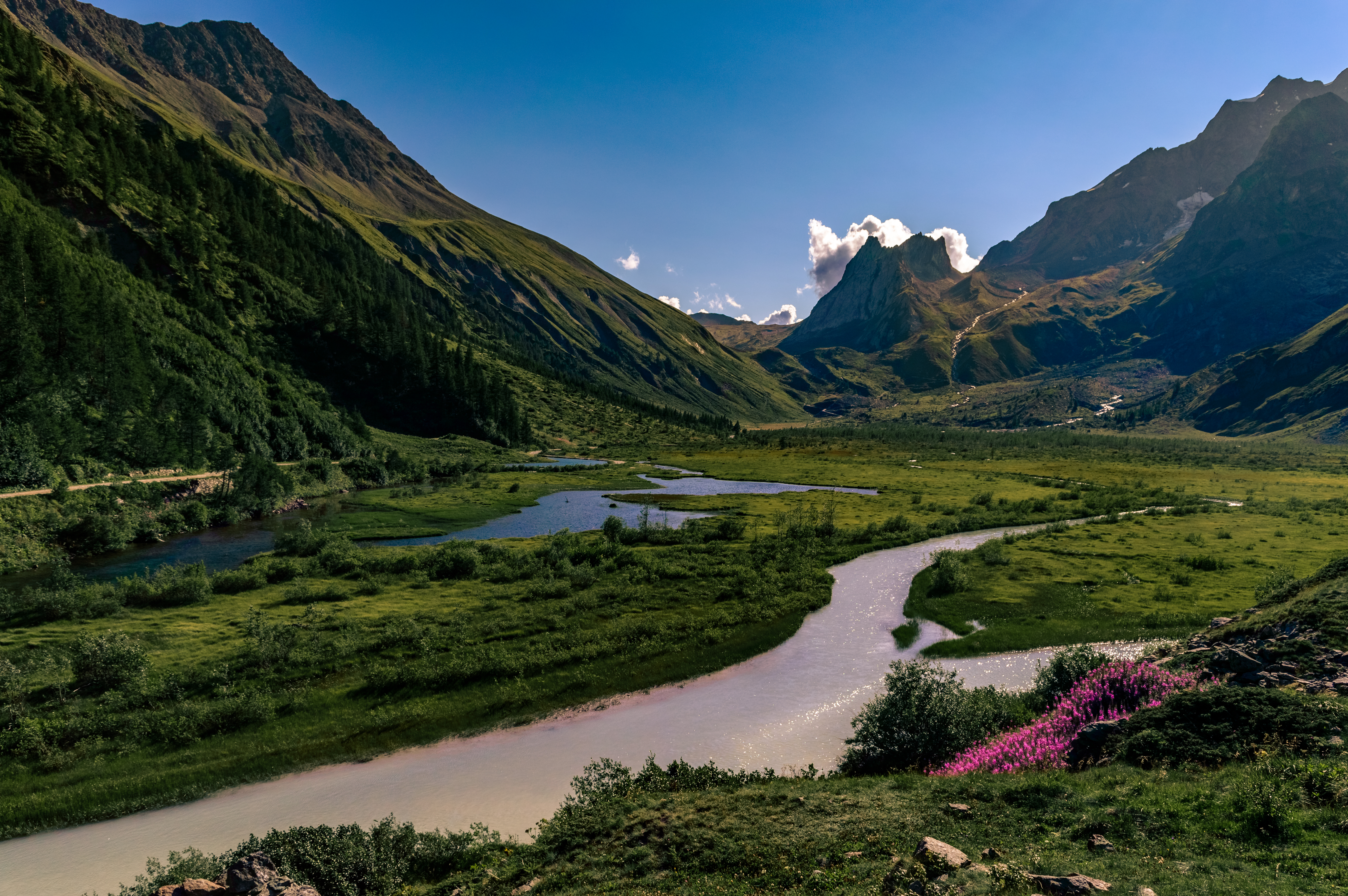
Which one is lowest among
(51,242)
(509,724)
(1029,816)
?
(509,724)

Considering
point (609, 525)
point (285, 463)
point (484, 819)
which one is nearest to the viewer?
point (484, 819)

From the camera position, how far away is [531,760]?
81.3 feet

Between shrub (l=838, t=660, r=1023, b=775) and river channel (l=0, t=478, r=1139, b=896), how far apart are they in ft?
5.36

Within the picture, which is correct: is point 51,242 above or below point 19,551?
above

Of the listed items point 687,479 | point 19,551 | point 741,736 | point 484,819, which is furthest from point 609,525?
point 687,479

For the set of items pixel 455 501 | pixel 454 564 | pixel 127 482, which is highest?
pixel 127 482

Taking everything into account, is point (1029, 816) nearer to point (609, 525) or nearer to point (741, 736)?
point (741, 736)

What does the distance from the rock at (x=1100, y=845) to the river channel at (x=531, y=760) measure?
11.5 metres

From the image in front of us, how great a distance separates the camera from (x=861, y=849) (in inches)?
602

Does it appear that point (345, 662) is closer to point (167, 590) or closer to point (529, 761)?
point (529, 761)

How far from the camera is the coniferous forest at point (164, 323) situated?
224 ft

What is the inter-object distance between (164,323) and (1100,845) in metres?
126

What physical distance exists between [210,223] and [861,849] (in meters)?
190

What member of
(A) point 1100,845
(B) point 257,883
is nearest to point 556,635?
(B) point 257,883
